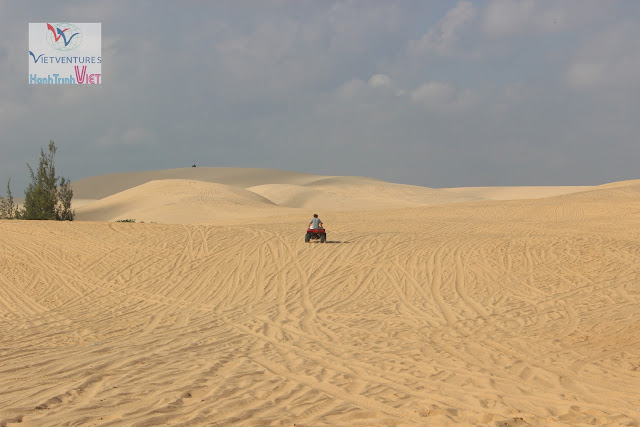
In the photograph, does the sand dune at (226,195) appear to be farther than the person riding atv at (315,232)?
Yes

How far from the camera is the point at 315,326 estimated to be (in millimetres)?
10883

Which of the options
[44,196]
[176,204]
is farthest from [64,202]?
[176,204]

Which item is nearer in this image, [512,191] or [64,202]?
[64,202]

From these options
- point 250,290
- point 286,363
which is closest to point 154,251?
point 250,290

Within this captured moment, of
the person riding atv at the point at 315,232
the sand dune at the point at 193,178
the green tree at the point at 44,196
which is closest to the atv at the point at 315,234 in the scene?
the person riding atv at the point at 315,232

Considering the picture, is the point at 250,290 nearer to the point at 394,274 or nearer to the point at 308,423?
the point at 394,274

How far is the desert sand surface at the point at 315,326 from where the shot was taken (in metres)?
6.09

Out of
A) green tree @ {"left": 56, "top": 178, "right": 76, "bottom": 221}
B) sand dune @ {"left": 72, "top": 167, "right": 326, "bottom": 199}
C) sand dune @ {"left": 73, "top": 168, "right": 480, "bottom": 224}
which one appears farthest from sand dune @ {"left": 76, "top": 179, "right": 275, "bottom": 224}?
sand dune @ {"left": 72, "top": 167, "right": 326, "bottom": 199}

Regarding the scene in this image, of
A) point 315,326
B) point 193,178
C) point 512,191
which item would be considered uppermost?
point 193,178

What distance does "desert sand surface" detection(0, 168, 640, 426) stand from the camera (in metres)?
6.09

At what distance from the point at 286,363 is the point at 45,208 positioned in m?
25.7

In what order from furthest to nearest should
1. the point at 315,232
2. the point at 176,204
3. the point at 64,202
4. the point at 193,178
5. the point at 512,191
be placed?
1. the point at 193,178
2. the point at 512,191
3. the point at 176,204
4. the point at 64,202
5. the point at 315,232

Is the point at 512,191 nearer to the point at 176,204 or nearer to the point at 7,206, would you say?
the point at 176,204

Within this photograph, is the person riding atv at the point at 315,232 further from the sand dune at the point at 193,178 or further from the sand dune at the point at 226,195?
the sand dune at the point at 193,178
